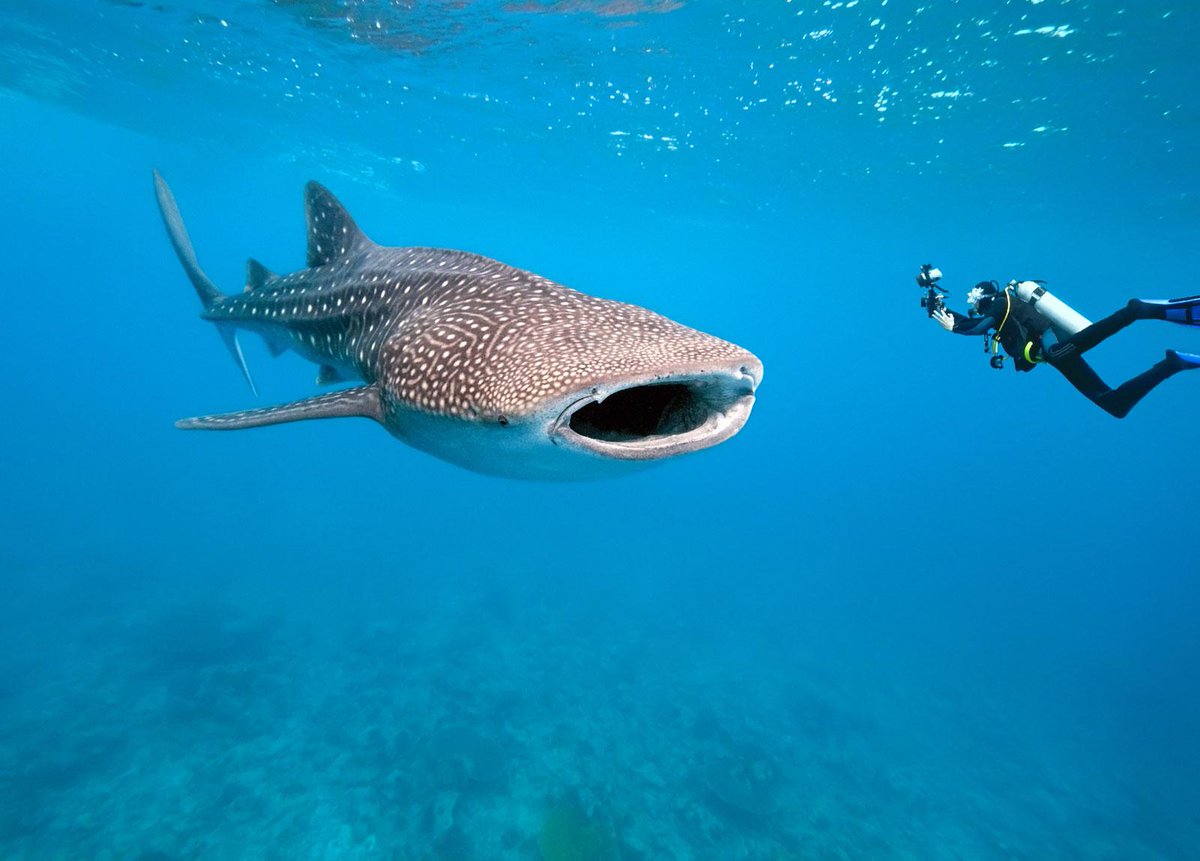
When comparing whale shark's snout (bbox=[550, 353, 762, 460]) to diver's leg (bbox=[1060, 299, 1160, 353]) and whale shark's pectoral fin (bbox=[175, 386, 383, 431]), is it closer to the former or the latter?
whale shark's pectoral fin (bbox=[175, 386, 383, 431])

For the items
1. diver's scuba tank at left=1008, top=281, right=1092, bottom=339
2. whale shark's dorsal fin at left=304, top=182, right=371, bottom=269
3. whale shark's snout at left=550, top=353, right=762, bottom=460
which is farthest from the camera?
diver's scuba tank at left=1008, top=281, right=1092, bottom=339

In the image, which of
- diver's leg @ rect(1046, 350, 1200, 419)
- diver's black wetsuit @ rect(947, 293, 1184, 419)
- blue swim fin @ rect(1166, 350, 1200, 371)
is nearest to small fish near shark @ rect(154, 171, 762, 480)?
diver's leg @ rect(1046, 350, 1200, 419)

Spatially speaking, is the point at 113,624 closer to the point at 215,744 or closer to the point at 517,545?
the point at 215,744

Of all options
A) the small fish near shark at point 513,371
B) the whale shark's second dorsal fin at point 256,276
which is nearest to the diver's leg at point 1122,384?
the small fish near shark at point 513,371

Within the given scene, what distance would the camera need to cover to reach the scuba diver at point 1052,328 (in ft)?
22.8

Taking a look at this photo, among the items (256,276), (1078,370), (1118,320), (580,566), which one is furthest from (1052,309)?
(580,566)

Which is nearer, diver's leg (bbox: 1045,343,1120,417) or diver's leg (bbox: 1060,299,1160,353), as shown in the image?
diver's leg (bbox: 1060,299,1160,353)

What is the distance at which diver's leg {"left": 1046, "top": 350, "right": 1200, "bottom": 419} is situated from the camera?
6.81 m

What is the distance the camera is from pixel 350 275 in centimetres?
524

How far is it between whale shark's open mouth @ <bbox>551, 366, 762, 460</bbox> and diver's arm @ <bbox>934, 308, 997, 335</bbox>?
6.64 meters

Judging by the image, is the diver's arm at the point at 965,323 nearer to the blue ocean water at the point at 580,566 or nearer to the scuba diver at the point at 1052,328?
the scuba diver at the point at 1052,328

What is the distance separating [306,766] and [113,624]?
9696 mm

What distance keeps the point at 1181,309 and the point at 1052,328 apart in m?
1.27

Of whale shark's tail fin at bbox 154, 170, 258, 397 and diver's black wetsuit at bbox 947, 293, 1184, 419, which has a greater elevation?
diver's black wetsuit at bbox 947, 293, 1184, 419
